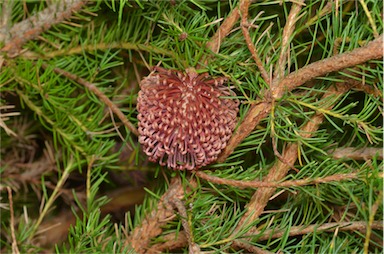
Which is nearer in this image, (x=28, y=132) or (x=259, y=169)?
(x=259, y=169)

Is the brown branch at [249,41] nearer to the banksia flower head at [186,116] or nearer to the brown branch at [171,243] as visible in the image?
the banksia flower head at [186,116]

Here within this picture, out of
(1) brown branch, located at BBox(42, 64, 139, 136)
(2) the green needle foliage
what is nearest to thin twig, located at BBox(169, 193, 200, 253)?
(2) the green needle foliage

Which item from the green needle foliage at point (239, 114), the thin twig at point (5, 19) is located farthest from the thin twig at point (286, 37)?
the thin twig at point (5, 19)

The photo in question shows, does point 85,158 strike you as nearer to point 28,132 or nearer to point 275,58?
point 28,132

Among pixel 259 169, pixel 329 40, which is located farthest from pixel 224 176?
pixel 329 40

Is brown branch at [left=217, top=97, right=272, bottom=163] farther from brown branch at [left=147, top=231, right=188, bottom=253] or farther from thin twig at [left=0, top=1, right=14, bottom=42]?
thin twig at [left=0, top=1, right=14, bottom=42]
